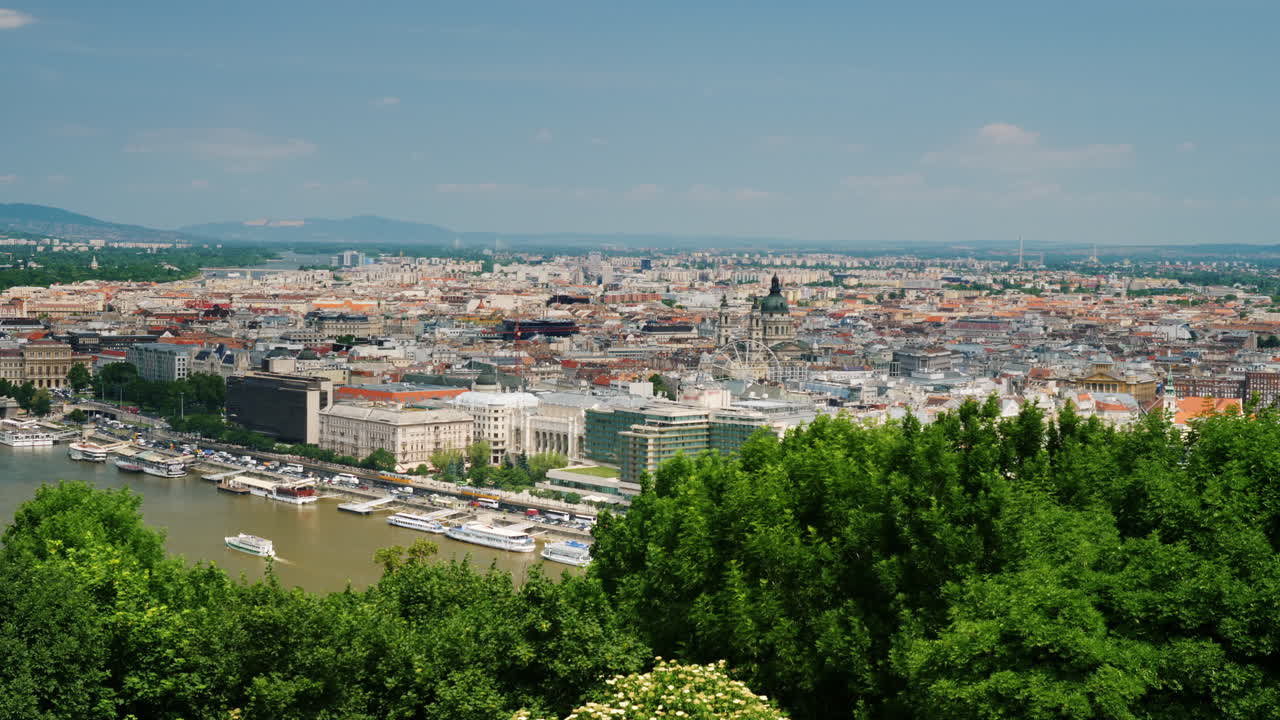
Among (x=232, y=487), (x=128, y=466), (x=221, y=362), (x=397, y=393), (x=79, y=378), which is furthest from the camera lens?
(x=79, y=378)

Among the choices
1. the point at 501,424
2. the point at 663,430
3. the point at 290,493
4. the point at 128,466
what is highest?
the point at 663,430

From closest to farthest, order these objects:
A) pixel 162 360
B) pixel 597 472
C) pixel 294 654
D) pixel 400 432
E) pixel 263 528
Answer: pixel 294 654 → pixel 263 528 → pixel 597 472 → pixel 400 432 → pixel 162 360

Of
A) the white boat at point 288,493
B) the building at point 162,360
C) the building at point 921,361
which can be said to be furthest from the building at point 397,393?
the building at point 921,361

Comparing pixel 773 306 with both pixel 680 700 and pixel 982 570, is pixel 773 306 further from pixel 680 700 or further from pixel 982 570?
pixel 680 700

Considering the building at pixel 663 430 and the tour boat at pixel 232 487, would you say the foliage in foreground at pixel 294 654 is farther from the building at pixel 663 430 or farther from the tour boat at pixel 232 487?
the tour boat at pixel 232 487

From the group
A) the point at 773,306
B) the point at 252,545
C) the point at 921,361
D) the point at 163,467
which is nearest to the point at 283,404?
the point at 163,467

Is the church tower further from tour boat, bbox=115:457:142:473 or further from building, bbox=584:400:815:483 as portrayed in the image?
tour boat, bbox=115:457:142:473
